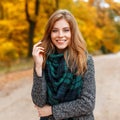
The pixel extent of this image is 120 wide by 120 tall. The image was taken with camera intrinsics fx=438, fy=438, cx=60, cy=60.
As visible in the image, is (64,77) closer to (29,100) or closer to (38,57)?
(38,57)

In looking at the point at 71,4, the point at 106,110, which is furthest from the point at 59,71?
the point at 71,4

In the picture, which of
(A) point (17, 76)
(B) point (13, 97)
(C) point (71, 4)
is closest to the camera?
(B) point (13, 97)

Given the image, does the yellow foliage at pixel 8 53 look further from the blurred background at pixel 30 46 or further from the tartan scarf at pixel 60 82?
the tartan scarf at pixel 60 82

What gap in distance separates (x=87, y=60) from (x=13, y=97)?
31.1 feet

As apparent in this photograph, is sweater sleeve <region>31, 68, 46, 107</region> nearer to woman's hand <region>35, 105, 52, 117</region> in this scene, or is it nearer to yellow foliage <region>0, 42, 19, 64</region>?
woman's hand <region>35, 105, 52, 117</region>

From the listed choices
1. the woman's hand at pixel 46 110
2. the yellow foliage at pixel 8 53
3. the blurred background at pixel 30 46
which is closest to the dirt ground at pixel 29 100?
the blurred background at pixel 30 46

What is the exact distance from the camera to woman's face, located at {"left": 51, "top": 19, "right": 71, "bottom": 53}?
2846mm

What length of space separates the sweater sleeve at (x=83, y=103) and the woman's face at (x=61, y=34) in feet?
0.75

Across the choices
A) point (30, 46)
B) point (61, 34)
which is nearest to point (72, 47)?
point (61, 34)

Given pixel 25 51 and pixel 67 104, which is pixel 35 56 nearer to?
pixel 67 104

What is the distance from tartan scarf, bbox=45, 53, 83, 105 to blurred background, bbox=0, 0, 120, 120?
19.8ft

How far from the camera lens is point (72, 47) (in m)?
2.83

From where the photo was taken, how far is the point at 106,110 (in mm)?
9680

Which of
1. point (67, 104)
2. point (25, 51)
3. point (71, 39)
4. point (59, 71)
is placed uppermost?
point (71, 39)
